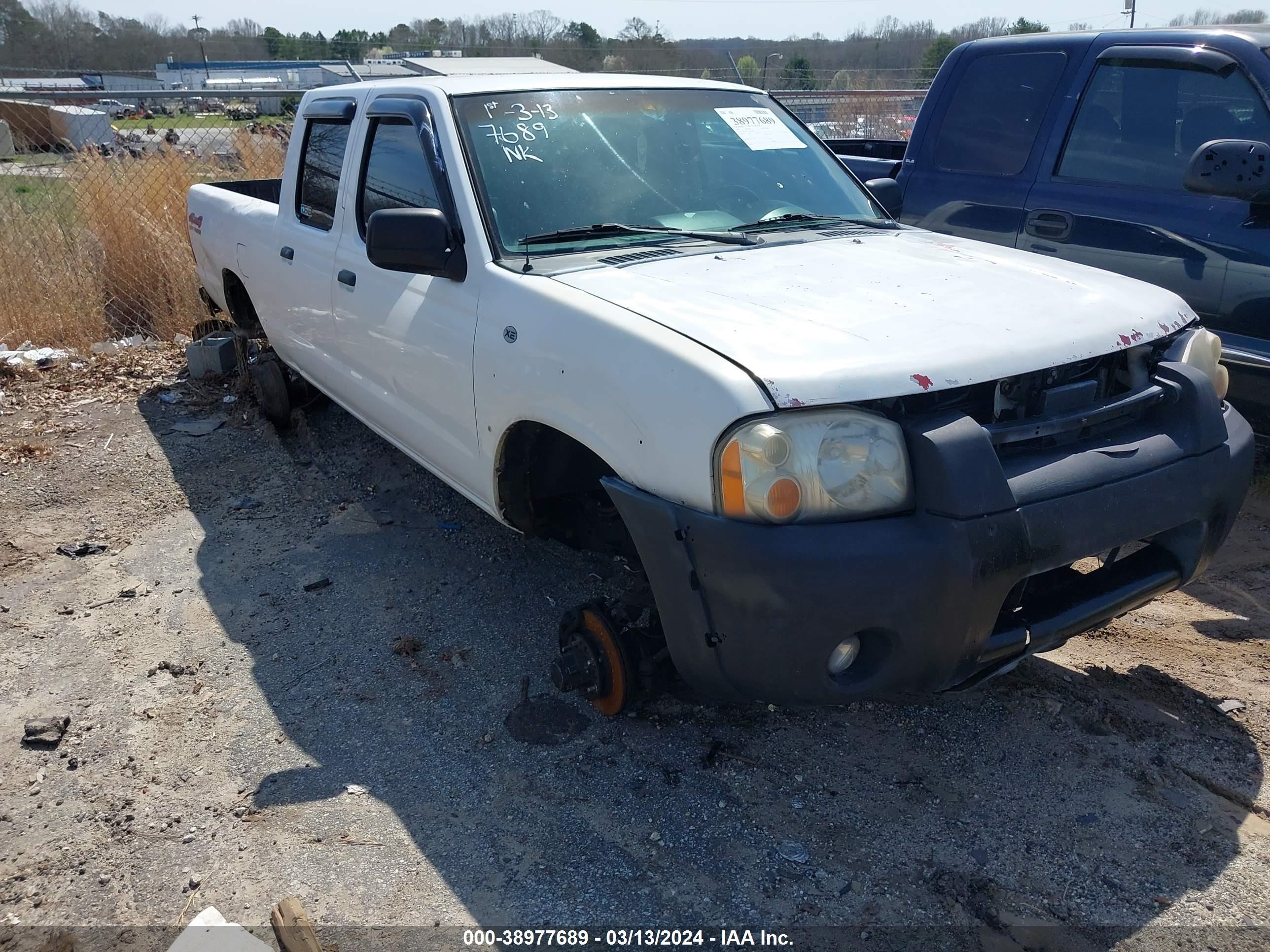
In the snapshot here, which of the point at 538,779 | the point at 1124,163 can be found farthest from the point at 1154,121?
the point at 538,779

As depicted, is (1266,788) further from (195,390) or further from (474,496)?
(195,390)

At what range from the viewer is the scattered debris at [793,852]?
2.61m

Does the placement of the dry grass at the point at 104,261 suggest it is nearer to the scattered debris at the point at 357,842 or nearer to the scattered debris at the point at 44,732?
the scattered debris at the point at 44,732

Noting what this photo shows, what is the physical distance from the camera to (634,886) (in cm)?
254

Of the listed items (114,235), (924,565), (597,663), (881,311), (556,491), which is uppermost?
(881,311)

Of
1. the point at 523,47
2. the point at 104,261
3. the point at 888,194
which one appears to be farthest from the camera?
the point at 523,47

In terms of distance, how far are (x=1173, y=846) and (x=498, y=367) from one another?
2.29 metres

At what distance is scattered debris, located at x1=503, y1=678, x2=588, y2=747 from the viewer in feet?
10.3

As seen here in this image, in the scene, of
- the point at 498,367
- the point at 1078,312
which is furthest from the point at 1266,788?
the point at 498,367

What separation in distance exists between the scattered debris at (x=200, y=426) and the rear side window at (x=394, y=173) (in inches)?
96.5

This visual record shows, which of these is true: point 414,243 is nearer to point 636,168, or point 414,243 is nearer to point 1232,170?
point 636,168

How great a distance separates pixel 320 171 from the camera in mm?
4609

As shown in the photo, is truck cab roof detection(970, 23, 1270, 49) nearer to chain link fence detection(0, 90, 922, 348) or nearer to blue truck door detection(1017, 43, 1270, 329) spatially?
blue truck door detection(1017, 43, 1270, 329)

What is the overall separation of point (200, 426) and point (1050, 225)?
4887mm
